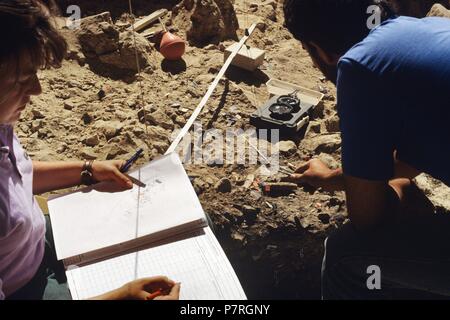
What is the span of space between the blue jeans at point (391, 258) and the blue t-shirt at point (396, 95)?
0.31 m

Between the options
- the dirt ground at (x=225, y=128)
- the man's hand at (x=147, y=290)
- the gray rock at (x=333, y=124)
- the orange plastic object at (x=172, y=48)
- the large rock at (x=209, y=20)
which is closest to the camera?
the man's hand at (x=147, y=290)

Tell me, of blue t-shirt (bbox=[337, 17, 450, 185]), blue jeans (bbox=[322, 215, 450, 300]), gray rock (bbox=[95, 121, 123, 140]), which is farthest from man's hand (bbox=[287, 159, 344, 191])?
gray rock (bbox=[95, 121, 123, 140])

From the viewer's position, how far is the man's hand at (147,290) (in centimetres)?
180

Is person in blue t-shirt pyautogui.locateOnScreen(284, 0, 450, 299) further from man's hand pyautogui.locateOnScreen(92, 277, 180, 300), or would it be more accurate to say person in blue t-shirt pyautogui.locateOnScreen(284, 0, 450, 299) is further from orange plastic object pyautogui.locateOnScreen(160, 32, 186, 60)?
orange plastic object pyautogui.locateOnScreen(160, 32, 186, 60)

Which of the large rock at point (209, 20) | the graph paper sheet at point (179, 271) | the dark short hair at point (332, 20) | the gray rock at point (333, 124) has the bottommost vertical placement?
the gray rock at point (333, 124)

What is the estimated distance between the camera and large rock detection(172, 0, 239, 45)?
4.60 metres

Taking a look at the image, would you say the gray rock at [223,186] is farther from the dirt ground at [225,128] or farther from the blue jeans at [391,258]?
the blue jeans at [391,258]

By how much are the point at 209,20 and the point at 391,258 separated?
2973mm

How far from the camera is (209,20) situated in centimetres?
461

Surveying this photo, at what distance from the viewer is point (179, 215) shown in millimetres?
2115

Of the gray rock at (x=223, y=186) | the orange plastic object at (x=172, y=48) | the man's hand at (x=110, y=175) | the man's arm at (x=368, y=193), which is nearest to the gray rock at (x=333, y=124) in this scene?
the gray rock at (x=223, y=186)

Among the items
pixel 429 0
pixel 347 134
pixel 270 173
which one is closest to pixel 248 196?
pixel 270 173

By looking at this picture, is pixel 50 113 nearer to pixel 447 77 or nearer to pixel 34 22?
pixel 34 22

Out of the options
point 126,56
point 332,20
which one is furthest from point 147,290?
point 126,56
